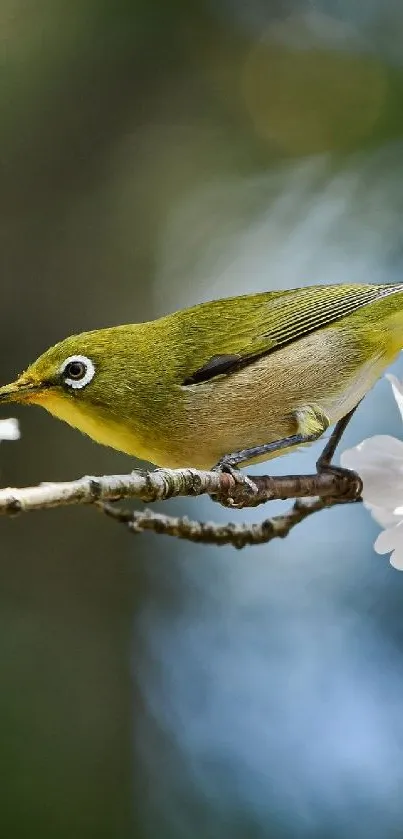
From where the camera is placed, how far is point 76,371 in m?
0.89

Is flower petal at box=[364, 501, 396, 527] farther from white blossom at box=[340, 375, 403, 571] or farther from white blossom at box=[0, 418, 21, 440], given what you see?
white blossom at box=[0, 418, 21, 440]

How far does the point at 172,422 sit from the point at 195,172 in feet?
3.49

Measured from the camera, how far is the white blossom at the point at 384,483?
81 cm

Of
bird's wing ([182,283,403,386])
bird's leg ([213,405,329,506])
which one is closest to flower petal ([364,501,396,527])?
bird's leg ([213,405,329,506])

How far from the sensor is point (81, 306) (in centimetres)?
164

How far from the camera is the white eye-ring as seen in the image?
2.88ft

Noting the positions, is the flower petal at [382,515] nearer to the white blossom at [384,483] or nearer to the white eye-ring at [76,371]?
the white blossom at [384,483]

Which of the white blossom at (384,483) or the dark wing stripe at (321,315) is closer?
the white blossom at (384,483)

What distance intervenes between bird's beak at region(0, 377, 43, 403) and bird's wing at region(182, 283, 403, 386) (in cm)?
17

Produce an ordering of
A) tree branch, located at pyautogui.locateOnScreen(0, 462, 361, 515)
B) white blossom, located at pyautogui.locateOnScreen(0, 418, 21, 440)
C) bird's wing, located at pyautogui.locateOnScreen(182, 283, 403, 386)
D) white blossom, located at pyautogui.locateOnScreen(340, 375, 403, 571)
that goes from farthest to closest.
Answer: bird's wing, located at pyautogui.locateOnScreen(182, 283, 403, 386), white blossom, located at pyautogui.locateOnScreen(340, 375, 403, 571), white blossom, located at pyautogui.locateOnScreen(0, 418, 21, 440), tree branch, located at pyautogui.locateOnScreen(0, 462, 361, 515)

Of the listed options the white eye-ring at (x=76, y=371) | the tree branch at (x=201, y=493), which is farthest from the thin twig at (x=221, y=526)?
the white eye-ring at (x=76, y=371)

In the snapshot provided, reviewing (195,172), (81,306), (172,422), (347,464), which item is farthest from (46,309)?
(347,464)

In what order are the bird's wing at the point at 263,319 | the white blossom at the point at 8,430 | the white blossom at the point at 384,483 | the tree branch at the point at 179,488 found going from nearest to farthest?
1. the tree branch at the point at 179,488
2. the white blossom at the point at 8,430
3. the white blossom at the point at 384,483
4. the bird's wing at the point at 263,319

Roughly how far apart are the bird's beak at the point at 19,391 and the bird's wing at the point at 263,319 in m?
0.17
